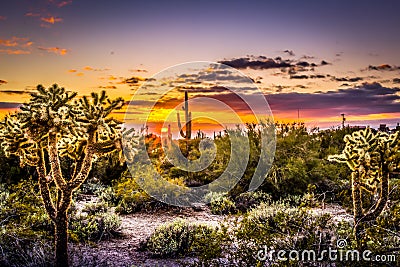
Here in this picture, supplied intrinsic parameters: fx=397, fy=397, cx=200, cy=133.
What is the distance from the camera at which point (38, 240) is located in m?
5.85

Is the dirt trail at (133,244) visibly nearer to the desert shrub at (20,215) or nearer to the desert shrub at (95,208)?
the desert shrub at (95,208)

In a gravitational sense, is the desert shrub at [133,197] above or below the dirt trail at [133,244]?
above

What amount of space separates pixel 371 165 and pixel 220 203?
5.88m

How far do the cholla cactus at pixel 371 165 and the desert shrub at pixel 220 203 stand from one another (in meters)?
5.00

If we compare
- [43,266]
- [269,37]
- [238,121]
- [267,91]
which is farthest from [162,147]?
[43,266]

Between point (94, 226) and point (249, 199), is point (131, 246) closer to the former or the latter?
point (94, 226)

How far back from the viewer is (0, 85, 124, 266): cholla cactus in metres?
4.69

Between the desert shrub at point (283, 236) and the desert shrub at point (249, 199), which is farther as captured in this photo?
the desert shrub at point (249, 199)

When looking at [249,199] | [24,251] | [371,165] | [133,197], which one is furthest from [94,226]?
[371,165]

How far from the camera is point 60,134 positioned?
4902 mm

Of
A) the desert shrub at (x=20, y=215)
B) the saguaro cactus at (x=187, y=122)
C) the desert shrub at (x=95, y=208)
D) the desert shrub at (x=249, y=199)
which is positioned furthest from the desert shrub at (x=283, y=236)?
the saguaro cactus at (x=187, y=122)

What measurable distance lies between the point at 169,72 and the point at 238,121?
348 centimetres

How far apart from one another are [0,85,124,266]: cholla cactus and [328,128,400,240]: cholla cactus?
122 inches

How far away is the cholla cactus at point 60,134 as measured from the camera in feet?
15.4
